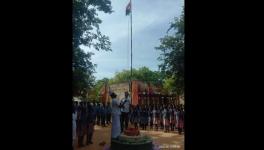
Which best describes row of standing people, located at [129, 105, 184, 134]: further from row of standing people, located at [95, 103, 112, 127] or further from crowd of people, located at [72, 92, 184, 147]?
row of standing people, located at [95, 103, 112, 127]

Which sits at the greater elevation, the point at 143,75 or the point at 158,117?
the point at 143,75

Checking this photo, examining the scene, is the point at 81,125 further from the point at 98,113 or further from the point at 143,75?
the point at 143,75

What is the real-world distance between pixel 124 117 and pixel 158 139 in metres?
1.75

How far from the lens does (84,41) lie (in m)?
11.9

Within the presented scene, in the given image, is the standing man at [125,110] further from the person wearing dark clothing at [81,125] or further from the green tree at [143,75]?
the green tree at [143,75]

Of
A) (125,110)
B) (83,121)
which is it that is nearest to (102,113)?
(125,110)

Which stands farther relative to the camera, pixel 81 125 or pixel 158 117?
pixel 158 117

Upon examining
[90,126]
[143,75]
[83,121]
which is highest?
[143,75]

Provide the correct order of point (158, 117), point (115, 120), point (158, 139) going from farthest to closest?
1. point (158, 117)
2. point (158, 139)
3. point (115, 120)

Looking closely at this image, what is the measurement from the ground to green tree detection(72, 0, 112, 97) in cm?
158
